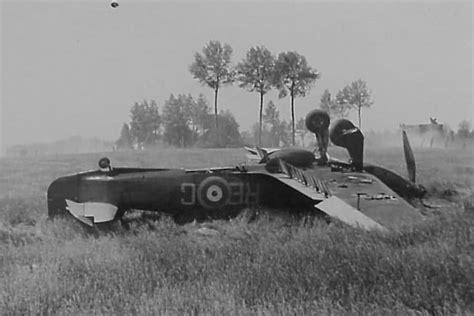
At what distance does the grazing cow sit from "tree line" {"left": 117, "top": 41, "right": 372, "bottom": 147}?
479mm

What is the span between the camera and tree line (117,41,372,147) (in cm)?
372

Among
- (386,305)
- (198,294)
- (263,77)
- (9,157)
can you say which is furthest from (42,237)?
(386,305)

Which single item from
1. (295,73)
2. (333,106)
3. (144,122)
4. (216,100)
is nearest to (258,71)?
(295,73)

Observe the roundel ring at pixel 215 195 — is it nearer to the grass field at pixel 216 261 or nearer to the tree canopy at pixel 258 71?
the grass field at pixel 216 261

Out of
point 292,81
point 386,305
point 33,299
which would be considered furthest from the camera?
point 292,81

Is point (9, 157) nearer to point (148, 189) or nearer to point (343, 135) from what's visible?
point (148, 189)

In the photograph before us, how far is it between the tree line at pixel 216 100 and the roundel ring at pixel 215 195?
14.0 inches

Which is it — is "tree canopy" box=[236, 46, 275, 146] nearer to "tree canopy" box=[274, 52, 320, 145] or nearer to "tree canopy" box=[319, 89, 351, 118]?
"tree canopy" box=[274, 52, 320, 145]

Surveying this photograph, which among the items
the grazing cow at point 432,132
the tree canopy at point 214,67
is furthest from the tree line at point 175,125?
the grazing cow at point 432,132

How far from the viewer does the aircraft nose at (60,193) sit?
369 cm


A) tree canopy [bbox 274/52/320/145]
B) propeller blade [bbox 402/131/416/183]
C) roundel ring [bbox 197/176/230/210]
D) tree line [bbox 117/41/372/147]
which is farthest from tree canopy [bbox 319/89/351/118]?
roundel ring [bbox 197/176/230/210]

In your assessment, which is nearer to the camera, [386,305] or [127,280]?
[386,305]

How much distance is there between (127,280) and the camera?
291 centimetres

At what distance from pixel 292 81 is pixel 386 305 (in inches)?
71.6
